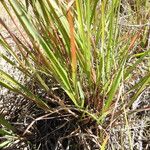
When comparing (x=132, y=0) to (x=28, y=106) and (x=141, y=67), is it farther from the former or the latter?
(x=28, y=106)

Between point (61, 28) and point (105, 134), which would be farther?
point (105, 134)

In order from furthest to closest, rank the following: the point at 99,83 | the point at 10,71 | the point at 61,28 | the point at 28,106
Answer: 1. the point at 10,71
2. the point at 28,106
3. the point at 99,83
4. the point at 61,28

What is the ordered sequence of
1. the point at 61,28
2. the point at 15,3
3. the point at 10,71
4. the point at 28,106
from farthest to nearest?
the point at 10,71 < the point at 28,106 < the point at 61,28 < the point at 15,3

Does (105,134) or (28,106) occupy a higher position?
(28,106)

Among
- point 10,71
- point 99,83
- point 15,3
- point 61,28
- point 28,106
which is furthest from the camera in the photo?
point 10,71

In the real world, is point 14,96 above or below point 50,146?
above

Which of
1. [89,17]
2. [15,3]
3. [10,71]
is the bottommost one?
[10,71]

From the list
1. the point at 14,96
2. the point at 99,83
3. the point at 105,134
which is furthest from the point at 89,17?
the point at 14,96

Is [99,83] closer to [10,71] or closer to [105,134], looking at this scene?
[105,134]

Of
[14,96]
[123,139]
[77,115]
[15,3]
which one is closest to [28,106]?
[14,96]
